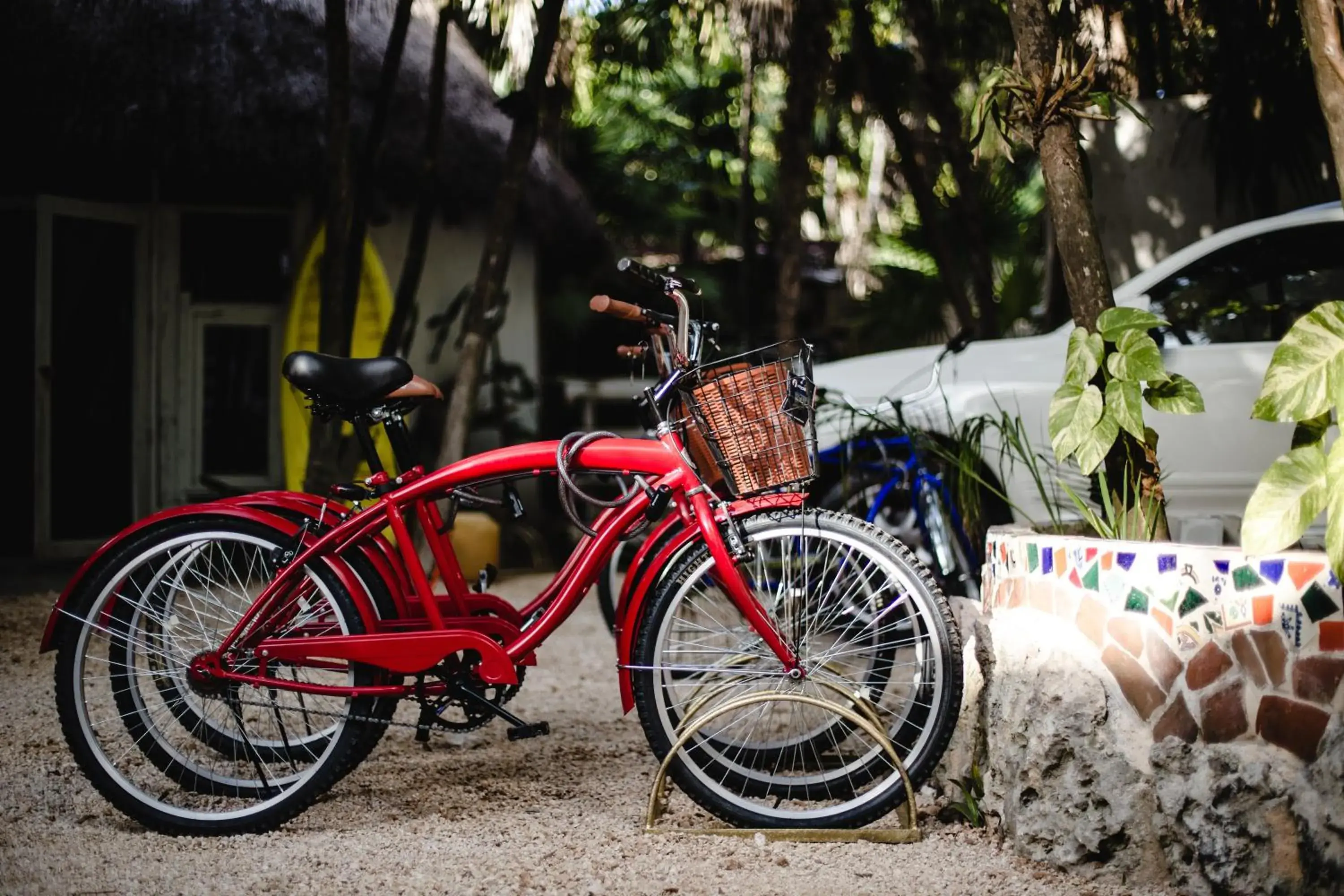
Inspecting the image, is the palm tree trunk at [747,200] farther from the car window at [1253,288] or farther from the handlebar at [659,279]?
the handlebar at [659,279]

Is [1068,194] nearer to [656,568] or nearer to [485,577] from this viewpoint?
[656,568]

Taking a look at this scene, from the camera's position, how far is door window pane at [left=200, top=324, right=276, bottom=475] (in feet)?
27.4

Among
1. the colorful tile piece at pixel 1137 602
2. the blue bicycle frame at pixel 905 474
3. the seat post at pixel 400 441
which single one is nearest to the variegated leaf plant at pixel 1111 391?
the colorful tile piece at pixel 1137 602

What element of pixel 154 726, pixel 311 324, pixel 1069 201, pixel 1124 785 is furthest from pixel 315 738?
pixel 311 324

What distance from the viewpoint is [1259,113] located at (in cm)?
632

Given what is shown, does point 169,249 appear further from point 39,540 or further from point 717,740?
point 717,740

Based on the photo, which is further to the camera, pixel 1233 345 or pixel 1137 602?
pixel 1233 345

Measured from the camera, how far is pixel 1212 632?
248 centimetres

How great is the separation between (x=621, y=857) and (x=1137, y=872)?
3.60ft

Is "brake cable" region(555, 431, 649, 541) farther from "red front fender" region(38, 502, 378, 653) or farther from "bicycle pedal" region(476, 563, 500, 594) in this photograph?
"red front fender" region(38, 502, 378, 653)

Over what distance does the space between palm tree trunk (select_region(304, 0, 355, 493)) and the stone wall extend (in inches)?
136

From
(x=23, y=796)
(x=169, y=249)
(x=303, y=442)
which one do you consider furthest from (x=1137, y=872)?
(x=169, y=249)

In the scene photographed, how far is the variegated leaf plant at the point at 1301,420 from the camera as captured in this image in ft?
7.77

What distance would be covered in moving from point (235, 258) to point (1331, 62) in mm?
7278
